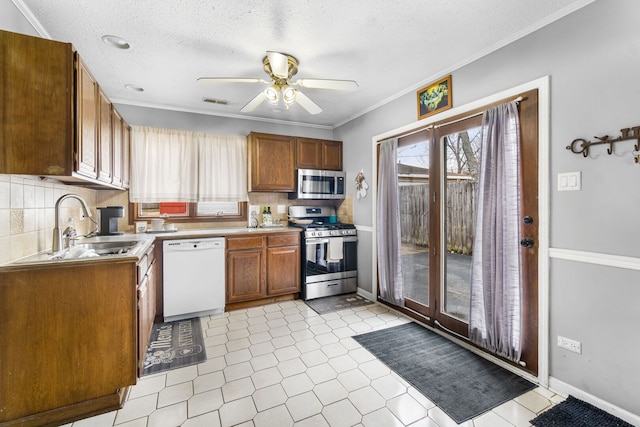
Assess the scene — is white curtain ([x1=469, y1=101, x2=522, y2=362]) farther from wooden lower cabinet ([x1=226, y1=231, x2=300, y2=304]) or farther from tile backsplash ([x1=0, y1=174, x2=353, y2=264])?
tile backsplash ([x1=0, y1=174, x2=353, y2=264])

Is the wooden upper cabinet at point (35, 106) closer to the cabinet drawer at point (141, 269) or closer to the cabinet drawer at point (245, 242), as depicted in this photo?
the cabinet drawer at point (141, 269)

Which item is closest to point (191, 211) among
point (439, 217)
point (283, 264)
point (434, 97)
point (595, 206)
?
point (283, 264)

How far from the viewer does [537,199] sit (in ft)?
6.77

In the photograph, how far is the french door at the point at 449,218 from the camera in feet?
6.92

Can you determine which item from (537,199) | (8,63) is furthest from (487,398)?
(8,63)

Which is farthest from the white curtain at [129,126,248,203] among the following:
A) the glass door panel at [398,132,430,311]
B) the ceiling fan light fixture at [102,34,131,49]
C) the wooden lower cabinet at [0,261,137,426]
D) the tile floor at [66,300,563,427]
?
the glass door panel at [398,132,430,311]

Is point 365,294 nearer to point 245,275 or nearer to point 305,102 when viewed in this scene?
point 245,275

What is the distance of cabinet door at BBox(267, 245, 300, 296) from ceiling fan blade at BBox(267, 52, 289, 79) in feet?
7.10

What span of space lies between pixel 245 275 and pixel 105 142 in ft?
6.58

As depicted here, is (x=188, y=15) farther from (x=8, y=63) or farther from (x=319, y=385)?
(x=319, y=385)

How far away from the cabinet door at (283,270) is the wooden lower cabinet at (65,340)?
6.27 ft

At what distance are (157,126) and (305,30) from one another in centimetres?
256

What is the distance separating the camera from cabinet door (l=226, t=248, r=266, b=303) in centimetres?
351

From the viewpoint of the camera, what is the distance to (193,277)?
3.28 meters
